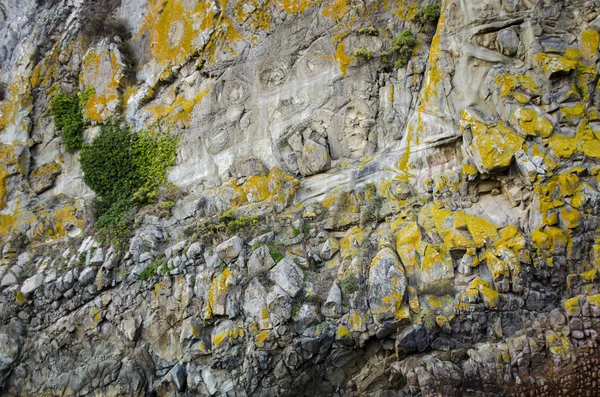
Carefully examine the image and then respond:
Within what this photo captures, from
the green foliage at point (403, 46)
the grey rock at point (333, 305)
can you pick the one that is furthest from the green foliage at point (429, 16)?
the grey rock at point (333, 305)

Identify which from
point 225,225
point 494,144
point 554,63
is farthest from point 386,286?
point 554,63

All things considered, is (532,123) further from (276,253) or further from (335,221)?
(276,253)

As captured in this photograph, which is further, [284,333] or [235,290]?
[235,290]

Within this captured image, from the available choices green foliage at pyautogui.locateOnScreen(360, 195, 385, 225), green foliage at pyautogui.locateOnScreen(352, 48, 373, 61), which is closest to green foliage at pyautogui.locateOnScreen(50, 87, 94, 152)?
green foliage at pyautogui.locateOnScreen(352, 48, 373, 61)

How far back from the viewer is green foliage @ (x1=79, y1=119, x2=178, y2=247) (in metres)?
12.8

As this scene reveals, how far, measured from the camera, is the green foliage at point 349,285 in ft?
28.6

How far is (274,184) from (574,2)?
7889 mm

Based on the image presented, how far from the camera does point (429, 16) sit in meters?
10.8

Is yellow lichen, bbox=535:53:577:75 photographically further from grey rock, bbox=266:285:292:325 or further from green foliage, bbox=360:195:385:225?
grey rock, bbox=266:285:292:325

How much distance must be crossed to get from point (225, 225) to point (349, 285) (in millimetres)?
3648

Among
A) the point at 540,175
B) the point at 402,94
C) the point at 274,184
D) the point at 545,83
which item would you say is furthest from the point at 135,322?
the point at 545,83

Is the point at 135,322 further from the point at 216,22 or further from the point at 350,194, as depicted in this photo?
the point at 216,22

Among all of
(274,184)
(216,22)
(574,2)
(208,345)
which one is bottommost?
(208,345)

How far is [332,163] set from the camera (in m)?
11.1
